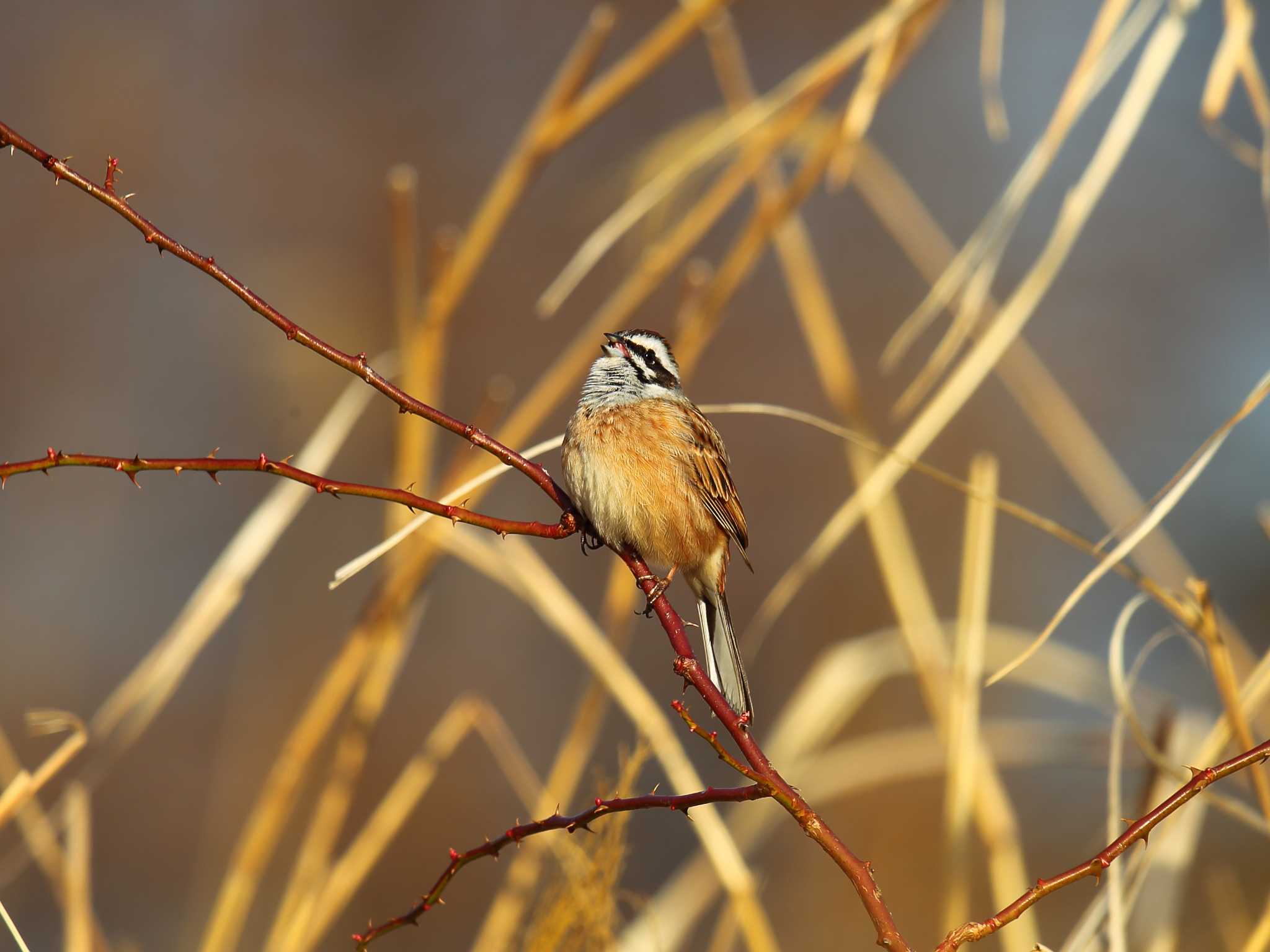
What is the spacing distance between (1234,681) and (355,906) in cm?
662

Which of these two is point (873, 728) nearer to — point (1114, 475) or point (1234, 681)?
point (1114, 475)

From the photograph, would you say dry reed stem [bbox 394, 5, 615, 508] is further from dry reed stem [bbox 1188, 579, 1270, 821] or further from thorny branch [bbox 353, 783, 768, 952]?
dry reed stem [bbox 1188, 579, 1270, 821]

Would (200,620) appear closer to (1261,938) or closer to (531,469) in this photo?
(531,469)

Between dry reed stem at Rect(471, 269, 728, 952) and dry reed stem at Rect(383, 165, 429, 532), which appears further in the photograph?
dry reed stem at Rect(383, 165, 429, 532)

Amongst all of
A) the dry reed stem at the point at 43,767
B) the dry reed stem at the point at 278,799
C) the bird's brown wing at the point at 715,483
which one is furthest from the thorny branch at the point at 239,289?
the bird's brown wing at the point at 715,483

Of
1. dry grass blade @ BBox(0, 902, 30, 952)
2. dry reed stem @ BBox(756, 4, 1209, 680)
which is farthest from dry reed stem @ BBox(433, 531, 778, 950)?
dry grass blade @ BBox(0, 902, 30, 952)

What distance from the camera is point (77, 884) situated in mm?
2400

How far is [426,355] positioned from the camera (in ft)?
9.77

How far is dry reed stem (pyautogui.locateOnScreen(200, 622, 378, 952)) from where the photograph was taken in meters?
2.59

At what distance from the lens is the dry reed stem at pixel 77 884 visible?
2.36m

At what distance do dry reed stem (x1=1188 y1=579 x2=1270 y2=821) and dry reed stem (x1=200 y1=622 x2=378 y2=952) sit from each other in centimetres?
169

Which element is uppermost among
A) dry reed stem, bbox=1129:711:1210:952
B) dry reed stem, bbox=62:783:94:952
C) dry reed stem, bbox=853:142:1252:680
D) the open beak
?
the open beak

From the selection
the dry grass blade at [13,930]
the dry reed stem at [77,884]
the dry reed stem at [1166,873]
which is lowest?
the dry grass blade at [13,930]

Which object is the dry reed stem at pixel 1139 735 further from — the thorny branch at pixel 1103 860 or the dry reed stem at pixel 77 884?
the dry reed stem at pixel 77 884
